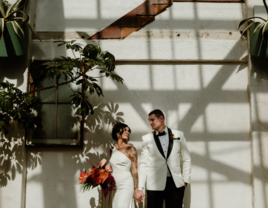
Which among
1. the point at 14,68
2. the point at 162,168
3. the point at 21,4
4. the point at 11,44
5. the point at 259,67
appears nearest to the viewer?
the point at 162,168

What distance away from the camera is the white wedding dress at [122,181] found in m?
4.02

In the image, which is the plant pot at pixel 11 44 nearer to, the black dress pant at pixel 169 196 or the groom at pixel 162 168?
the groom at pixel 162 168

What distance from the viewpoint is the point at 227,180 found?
4781mm

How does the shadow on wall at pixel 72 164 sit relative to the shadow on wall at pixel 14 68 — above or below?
below

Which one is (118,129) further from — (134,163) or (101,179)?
(101,179)

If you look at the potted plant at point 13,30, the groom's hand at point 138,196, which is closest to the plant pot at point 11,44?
the potted plant at point 13,30

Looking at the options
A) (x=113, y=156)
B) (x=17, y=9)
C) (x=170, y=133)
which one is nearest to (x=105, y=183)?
(x=113, y=156)

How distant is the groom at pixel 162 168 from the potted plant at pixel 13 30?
80.1 inches

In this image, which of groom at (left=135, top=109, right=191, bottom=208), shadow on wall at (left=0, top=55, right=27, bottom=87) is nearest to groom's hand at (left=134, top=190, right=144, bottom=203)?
groom at (left=135, top=109, right=191, bottom=208)

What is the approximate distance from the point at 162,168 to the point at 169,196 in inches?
13.9

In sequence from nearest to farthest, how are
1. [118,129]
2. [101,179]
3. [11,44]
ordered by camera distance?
[101,179] < [118,129] < [11,44]

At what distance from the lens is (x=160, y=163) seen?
404 cm

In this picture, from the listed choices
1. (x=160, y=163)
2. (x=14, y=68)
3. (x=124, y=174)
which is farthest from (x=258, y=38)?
(x=14, y=68)

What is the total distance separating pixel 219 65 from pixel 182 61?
22.4 inches
